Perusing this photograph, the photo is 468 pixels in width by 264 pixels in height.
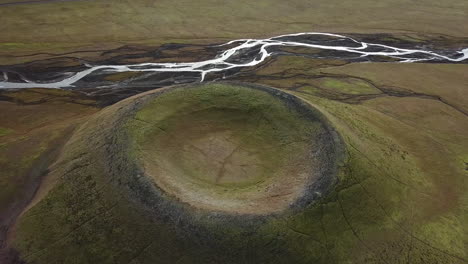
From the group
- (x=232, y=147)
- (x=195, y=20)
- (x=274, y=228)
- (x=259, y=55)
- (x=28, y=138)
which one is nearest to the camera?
(x=274, y=228)

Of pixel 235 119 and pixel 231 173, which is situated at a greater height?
pixel 235 119

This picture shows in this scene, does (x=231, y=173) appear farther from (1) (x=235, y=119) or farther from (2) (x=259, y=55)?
(2) (x=259, y=55)

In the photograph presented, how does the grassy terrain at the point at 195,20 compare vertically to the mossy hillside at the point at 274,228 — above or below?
above

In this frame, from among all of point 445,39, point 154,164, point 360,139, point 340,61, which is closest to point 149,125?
point 154,164

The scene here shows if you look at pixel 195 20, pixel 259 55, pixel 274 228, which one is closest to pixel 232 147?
pixel 274 228

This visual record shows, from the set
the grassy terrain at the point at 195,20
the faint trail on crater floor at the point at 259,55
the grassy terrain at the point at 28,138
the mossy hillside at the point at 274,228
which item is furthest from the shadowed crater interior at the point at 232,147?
the grassy terrain at the point at 195,20

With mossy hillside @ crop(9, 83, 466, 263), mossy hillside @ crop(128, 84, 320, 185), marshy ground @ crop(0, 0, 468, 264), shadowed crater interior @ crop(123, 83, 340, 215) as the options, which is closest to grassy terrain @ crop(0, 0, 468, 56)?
marshy ground @ crop(0, 0, 468, 264)

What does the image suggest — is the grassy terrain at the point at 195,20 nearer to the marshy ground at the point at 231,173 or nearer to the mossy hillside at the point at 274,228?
the marshy ground at the point at 231,173
